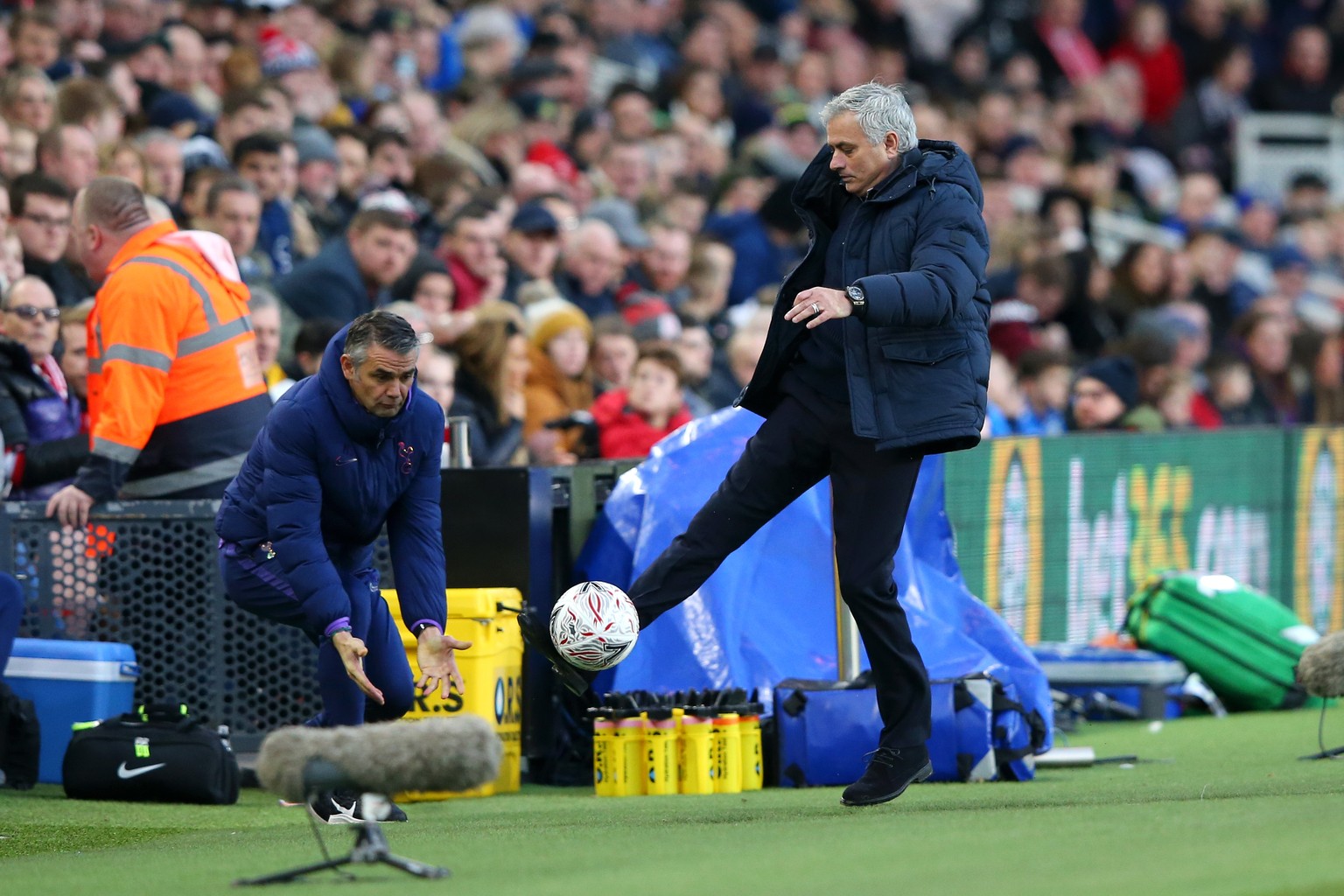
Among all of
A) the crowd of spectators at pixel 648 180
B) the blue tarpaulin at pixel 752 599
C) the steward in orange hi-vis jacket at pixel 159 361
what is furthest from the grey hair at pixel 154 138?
the blue tarpaulin at pixel 752 599

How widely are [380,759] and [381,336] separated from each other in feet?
6.12

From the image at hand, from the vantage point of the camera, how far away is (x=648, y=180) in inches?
631

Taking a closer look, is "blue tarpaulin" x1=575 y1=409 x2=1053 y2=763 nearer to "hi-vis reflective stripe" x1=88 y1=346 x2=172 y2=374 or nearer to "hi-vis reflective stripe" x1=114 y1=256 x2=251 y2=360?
"hi-vis reflective stripe" x1=114 y1=256 x2=251 y2=360

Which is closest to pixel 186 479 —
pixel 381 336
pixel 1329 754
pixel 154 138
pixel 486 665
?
pixel 486 665

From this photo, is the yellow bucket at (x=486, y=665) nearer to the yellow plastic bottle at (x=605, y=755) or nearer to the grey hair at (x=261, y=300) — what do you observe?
the yellow plastic bottle at (x=605, y=755)

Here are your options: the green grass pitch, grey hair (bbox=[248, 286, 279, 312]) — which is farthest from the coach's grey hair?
grey hair (bbox=[248, 286, 279, 312])

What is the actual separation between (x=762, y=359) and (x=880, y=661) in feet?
3.53

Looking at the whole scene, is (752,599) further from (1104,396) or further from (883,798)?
(1104,396)

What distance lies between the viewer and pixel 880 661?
7.19 m

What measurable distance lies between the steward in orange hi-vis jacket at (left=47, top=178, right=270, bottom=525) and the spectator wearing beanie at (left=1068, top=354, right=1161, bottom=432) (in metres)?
5.74

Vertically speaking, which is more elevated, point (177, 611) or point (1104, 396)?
point (1104, 396)

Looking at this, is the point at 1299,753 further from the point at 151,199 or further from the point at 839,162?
the point at 151,199

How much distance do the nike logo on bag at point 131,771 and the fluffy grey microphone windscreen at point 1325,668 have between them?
4.31m

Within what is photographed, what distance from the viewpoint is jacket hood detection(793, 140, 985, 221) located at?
7.03 m
